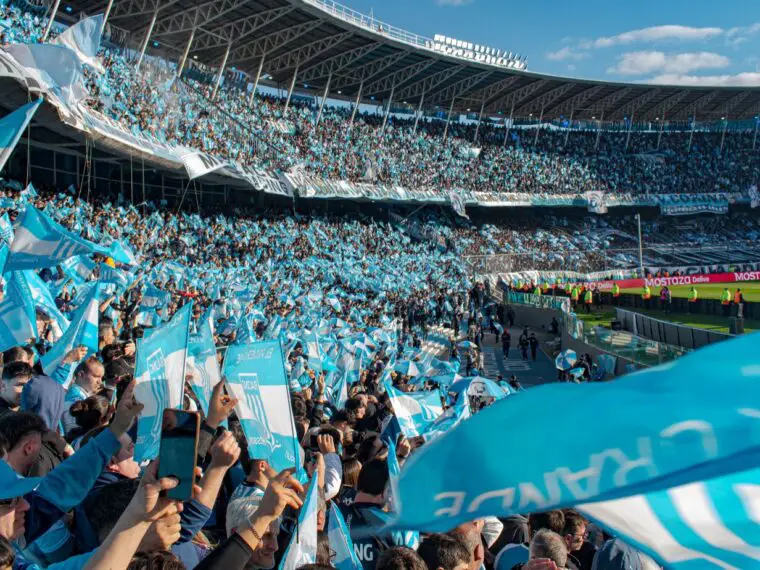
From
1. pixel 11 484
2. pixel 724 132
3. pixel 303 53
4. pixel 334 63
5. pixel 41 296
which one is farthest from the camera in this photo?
pixel 724 132

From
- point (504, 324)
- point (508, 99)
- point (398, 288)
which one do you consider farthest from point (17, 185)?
point (508, 99)

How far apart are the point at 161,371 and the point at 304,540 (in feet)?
7.04

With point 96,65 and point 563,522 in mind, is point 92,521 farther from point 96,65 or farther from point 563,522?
point 96,65

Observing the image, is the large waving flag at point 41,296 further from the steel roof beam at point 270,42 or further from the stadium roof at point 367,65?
the steel roof beam at point 270,42

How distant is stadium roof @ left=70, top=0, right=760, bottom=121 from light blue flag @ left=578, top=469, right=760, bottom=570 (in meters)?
37.6

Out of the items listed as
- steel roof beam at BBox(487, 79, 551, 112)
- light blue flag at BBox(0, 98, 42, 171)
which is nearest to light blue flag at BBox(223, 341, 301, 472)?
light blue flag at BBox(0, 98, 42, 171)

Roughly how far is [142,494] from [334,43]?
1922 inches

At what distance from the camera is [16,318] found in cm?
790

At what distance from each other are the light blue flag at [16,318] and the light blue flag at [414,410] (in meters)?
3.79

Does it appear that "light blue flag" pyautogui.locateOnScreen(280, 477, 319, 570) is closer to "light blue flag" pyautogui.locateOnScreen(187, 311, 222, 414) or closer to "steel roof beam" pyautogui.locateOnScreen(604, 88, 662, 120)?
"light blue flag" pyautogui.locateOnScreen(187, 311, 222, 414)

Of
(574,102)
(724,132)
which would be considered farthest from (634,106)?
(724,132)

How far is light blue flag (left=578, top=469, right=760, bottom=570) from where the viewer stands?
2336 mm

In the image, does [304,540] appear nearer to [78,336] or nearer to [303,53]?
[78,336]

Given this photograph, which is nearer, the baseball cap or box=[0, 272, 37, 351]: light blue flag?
the baseball cap
